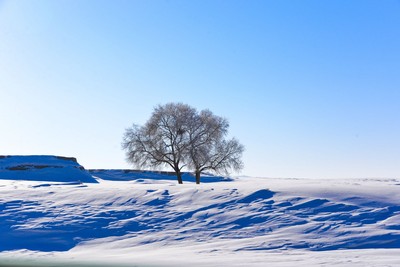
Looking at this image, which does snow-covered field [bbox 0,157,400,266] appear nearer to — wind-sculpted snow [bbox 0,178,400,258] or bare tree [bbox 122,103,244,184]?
wind-sculpted snow [bbox 0,178,400,258]

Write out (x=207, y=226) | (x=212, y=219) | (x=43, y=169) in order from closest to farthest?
(x=207, y=226), (x=212, y=219), (x=43, y=169)

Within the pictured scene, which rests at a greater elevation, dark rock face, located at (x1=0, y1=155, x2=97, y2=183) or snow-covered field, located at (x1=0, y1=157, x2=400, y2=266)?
dark rock face, located at (x1=0, y1=155, x2=97, y2=183)

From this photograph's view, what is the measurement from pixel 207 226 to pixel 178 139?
2785 centimetres

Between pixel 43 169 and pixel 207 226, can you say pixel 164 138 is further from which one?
pixel 207 226

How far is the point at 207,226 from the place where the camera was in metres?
12.2

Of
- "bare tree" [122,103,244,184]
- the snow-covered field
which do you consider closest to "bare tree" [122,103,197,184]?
"bare tree" [122,103,244,184]

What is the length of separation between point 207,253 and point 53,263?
9.80 ft

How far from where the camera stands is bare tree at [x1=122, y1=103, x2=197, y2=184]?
3953 centimetres

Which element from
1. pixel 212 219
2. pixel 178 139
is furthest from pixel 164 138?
pixel 212 219

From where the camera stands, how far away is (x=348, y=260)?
8414 mm

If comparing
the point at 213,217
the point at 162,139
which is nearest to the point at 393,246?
the point at 213,217

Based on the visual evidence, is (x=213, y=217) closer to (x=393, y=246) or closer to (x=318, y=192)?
(x=318, y=192)

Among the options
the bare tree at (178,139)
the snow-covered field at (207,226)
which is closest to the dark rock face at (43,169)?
the bare tree at (178,139)

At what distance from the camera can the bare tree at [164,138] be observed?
39.5 m
